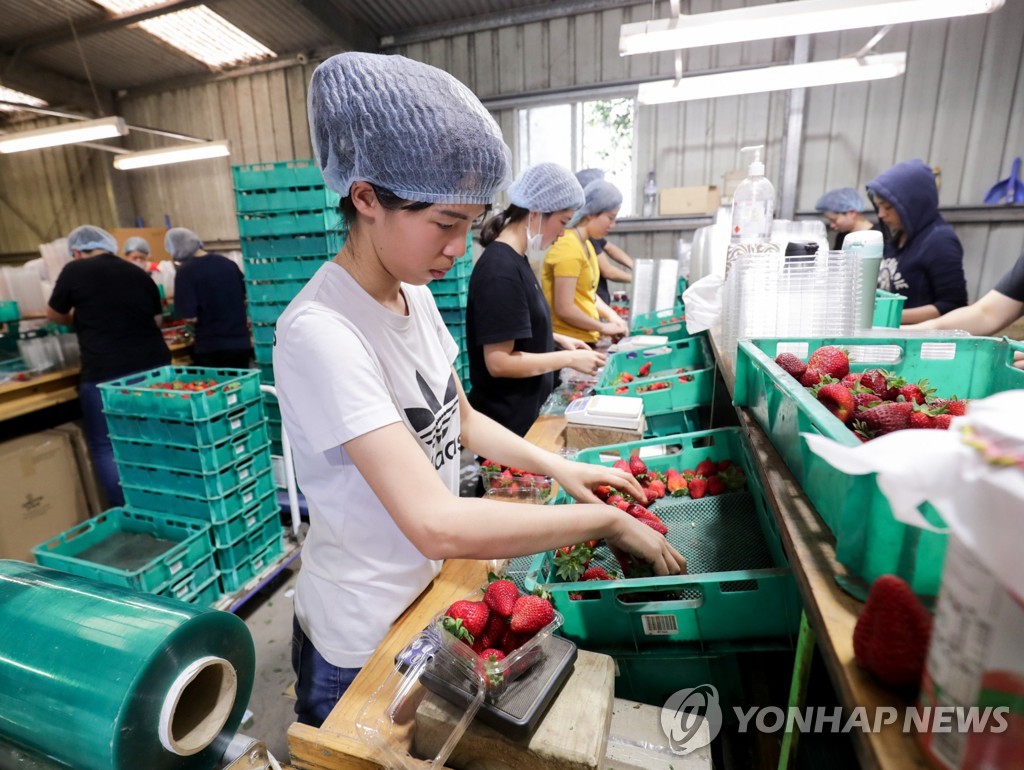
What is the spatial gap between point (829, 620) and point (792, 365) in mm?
712

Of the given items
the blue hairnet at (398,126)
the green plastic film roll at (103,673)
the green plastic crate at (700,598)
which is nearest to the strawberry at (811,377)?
the green plastic crate at (700,598)

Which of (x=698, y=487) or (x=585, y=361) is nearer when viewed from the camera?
(x=698, y=487)

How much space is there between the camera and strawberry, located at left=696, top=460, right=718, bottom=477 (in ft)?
5.22

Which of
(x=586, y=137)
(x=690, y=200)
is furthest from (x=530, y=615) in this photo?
(x=586, y=137)

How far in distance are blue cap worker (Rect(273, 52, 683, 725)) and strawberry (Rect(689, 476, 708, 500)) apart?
0.45 meters

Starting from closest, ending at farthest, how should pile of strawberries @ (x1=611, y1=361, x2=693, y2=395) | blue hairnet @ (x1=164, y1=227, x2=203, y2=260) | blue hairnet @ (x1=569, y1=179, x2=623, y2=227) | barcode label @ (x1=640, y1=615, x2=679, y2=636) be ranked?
1. barcode label @ (x1=640, y1=615, x2=679, y2=636)
2. pile of strawberries @ (x1=611, y1=361, x2=693, y2=395)
3. blue hairnet @ (x1=569, y1=179, x2=623, y2=227)
4. blue hairnet @ (x1=164, y1=227, x2=203, y2=260)

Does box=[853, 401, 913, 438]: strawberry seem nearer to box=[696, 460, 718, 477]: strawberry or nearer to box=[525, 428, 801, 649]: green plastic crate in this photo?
box=[525, 428, 801, 649]: green plastic crate

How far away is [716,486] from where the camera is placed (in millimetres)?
1536

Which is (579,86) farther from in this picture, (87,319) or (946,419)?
(946,419)

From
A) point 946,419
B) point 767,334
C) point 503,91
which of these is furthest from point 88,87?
point 946,419

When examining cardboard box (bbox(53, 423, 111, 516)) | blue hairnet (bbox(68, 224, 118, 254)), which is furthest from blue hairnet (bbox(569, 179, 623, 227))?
cardboard box (bbox(53, 423, 111, 516))

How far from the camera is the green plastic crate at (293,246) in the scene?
3.65 m

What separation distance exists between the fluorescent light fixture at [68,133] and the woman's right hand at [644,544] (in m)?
4.81

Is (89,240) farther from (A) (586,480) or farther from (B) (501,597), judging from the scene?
(B) (501,597)
